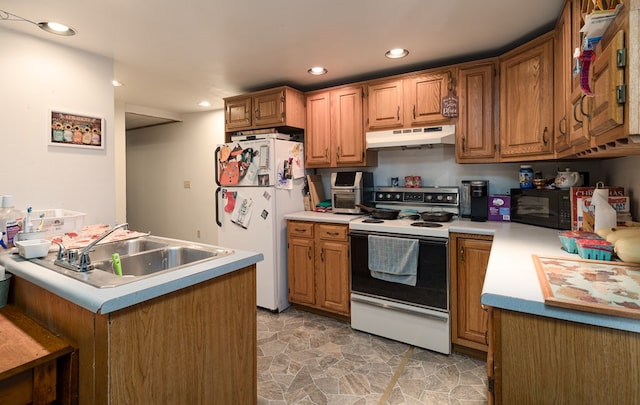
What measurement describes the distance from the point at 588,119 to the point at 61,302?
2.11 metres

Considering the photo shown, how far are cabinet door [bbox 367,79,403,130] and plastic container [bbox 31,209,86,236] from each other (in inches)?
92.3

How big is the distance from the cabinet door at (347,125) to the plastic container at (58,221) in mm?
2113

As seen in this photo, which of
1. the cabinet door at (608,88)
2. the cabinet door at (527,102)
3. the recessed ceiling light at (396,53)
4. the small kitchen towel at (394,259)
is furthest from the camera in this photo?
the recessed ceiling light at (396,53)

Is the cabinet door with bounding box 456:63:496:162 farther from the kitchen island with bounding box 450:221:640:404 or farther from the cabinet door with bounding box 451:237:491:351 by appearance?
the kitchen island with bounding box 450:221:640:404

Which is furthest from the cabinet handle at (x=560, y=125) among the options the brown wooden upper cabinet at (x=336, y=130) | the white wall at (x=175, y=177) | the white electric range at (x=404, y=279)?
the white wall at (x=175, y=177)

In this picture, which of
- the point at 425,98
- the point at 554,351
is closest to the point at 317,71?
the point at 425,98

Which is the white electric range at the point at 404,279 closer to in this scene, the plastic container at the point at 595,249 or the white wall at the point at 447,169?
the white wall at the point at 447,169

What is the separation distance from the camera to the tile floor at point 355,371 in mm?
1905

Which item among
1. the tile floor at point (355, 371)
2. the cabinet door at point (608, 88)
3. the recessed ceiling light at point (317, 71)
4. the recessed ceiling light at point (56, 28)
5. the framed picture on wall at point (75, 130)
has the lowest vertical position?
the tile floor at point (355, 371)

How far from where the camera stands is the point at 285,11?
192 cm

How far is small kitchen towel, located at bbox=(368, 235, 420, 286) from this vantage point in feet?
7.80

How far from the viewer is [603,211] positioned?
5.40 ft

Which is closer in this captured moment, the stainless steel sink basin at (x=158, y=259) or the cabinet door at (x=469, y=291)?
the stainless steel sink basin at (x=158, y=259)

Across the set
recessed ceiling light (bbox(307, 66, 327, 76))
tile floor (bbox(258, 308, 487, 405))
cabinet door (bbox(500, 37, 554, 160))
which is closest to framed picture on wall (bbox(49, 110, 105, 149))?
recessed ceiling light (bbox(307, 66, 327, 76))
